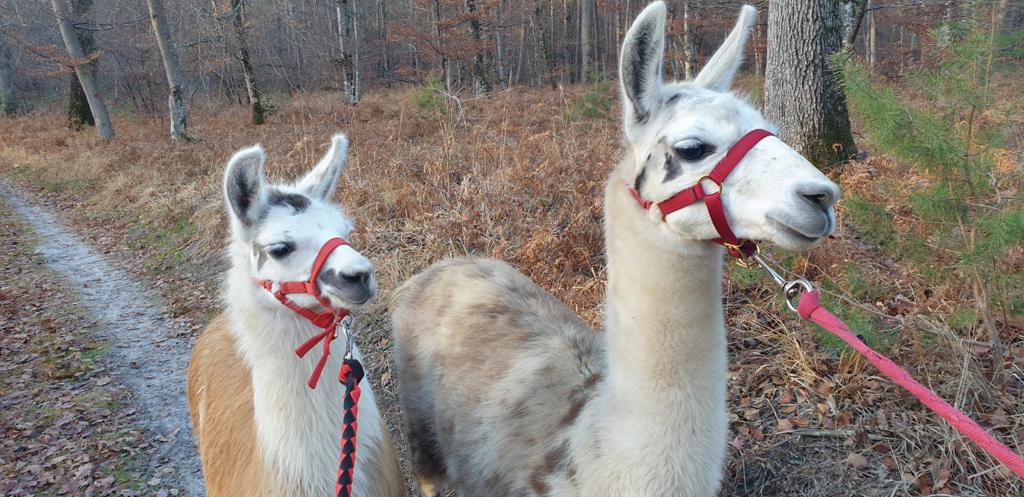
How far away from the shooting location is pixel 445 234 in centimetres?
625

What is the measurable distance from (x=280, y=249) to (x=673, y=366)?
1554mm

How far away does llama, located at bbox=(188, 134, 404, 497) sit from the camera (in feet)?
8.11

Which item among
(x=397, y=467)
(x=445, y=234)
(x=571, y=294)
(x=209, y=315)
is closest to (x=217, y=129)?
(x=209, y=315)

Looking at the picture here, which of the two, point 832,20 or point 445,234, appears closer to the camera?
point 832,20

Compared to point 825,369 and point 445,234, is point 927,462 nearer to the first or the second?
point 825,369

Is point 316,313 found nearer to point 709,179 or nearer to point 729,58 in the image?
point 709,179

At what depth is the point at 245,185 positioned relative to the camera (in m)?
2.54

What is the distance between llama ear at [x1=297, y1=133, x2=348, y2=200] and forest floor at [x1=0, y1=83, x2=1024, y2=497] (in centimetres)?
220

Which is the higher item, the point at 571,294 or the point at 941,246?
the point at 941,246

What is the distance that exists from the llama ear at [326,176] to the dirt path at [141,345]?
8.75 feet

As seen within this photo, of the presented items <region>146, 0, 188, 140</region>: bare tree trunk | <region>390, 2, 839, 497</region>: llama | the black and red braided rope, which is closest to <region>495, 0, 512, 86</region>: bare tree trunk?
<region>146, 0, 188, 140</region>: bare tree trunk

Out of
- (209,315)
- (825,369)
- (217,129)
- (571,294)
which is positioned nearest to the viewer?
(825,369)

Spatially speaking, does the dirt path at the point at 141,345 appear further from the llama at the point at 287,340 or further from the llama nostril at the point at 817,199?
the llama nostril at the point at 817,199

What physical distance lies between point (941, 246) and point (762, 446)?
135cm
